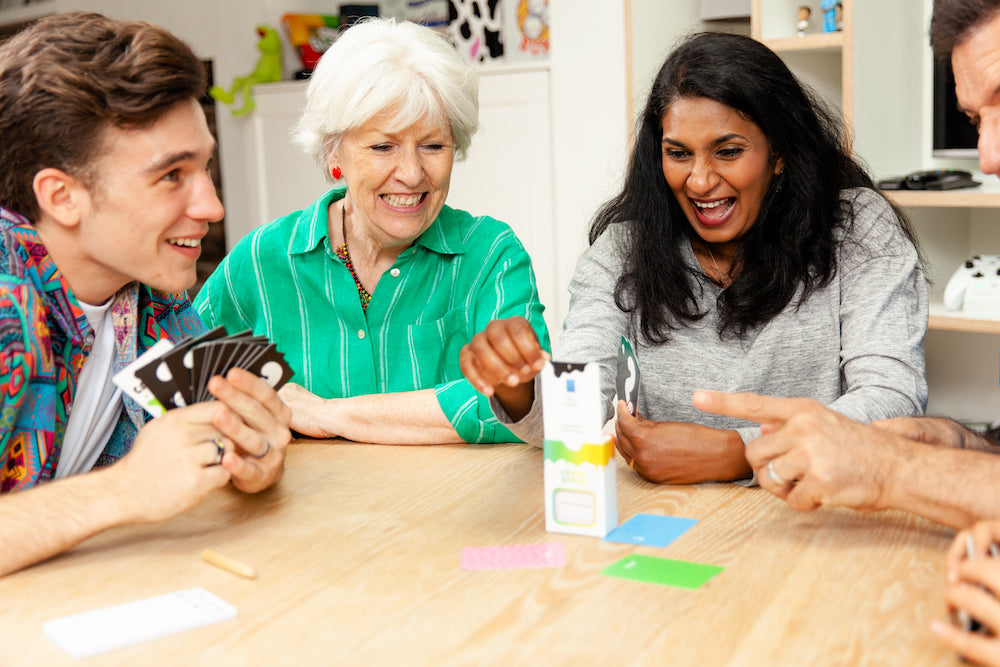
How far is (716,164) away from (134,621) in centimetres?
125

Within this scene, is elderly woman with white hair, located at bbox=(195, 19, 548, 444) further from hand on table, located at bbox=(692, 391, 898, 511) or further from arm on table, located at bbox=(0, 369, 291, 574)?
hand on table, located at bbox=(692, 391, 898, 511)

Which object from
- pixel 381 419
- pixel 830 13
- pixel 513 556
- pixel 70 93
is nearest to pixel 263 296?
pixel 381 419

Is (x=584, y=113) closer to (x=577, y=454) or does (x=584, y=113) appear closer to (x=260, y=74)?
(x=260, y=74)

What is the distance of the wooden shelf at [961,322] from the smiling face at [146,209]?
2.09m

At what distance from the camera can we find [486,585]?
1.13 meters

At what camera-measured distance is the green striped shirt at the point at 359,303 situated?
6.61 feet

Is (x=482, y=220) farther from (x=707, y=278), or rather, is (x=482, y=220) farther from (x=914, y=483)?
(x=914, y=483)

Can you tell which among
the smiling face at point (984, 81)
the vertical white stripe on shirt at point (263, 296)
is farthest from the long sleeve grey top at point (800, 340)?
the vertical white stripe on shirt at point (263, 296)

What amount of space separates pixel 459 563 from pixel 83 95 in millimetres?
829

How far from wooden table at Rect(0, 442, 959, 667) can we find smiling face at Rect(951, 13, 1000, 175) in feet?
1.75

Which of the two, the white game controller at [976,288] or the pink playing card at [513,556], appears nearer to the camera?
the pink playing card at [513,556]

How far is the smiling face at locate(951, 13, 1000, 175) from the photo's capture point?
134 cm

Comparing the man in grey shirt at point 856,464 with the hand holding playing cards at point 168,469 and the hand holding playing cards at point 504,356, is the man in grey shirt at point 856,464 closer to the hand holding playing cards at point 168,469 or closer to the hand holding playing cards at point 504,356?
the hand holding playing cards at point 504,356

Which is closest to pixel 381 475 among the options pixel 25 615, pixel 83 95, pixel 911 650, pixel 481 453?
pixel 481 453
